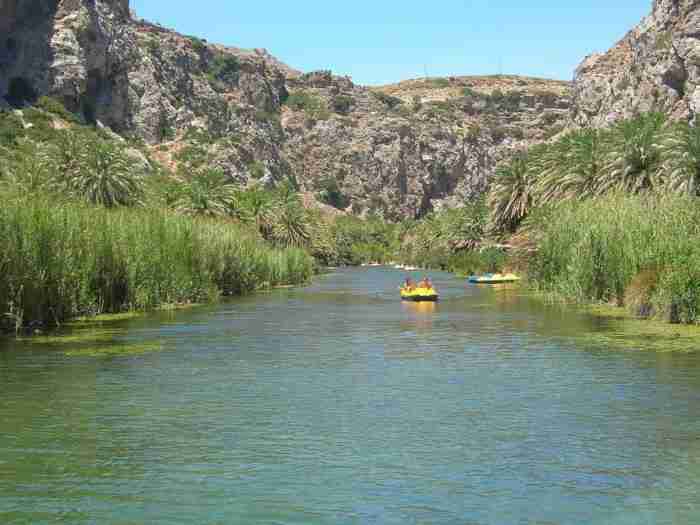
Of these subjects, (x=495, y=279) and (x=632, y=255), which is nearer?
(x=632, y=255)

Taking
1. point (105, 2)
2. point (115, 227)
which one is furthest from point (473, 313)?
point (105, 2)

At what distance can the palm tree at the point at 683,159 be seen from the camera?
195 feet

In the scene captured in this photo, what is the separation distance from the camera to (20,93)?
472 feet

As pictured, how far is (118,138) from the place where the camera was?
492 ft

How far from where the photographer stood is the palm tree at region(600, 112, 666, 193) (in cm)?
6606

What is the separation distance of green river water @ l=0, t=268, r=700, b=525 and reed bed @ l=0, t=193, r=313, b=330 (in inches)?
105

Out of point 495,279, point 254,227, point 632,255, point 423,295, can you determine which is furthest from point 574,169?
point 254,227

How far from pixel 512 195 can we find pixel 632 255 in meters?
52.4

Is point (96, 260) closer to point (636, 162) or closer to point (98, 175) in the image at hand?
point (98, 175)

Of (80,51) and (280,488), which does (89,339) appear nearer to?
(280,488)

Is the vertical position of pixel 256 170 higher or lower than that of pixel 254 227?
higher

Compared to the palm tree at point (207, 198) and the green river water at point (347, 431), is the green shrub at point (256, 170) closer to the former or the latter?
the palm tree at point (207, 198)

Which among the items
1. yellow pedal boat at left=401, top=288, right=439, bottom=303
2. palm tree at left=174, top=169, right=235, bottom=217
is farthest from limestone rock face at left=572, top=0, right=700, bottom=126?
yellow pedal boat at left=401, top=288, right=439, bottom=303

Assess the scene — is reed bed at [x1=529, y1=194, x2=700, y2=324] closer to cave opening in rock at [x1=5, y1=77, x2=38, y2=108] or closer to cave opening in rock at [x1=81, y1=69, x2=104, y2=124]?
cave opening in rock at [x1=5, y1=77, x2=38, y2=108]
